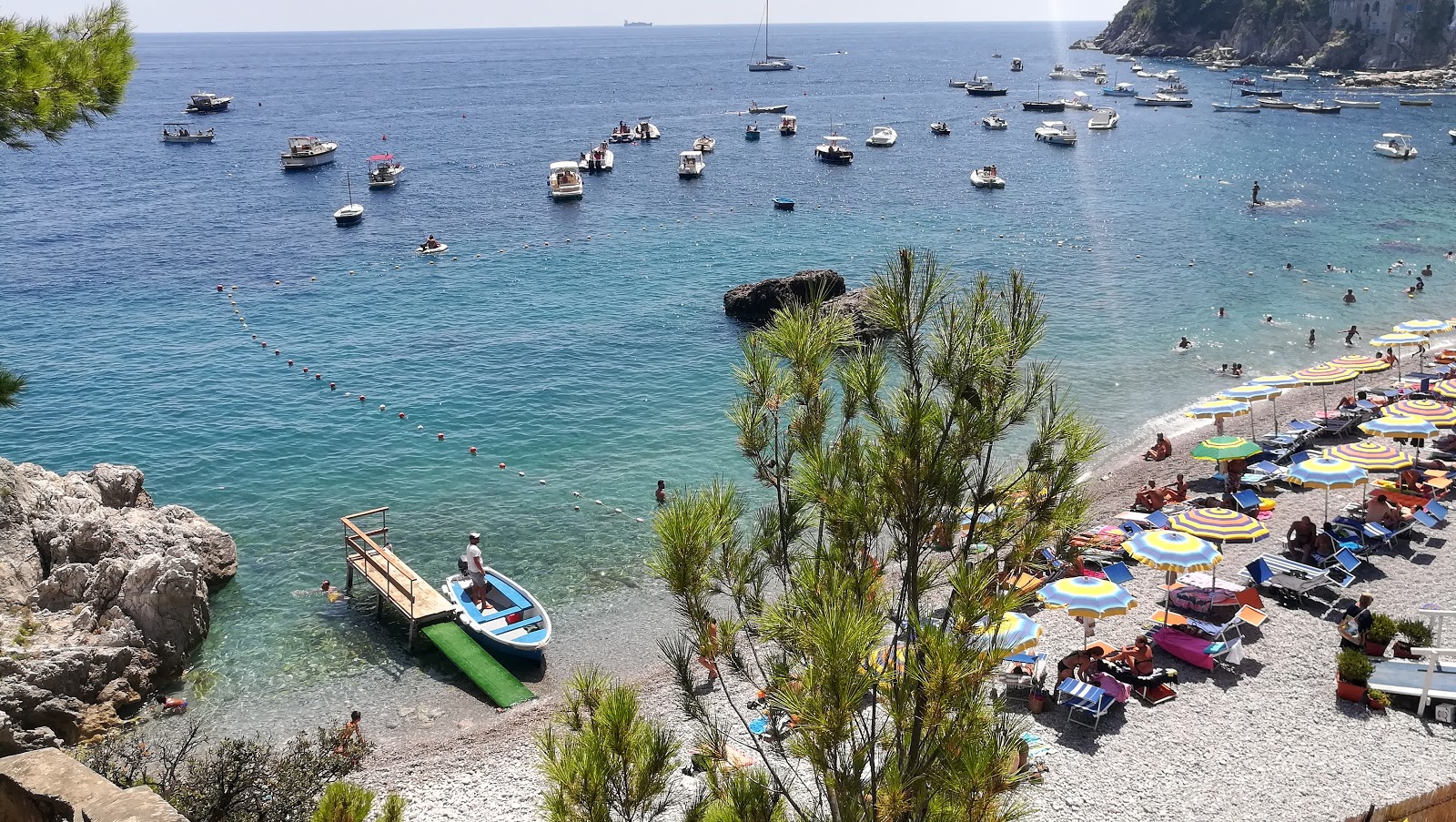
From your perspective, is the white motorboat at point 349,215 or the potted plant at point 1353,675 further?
the white motorboat at point 349,215

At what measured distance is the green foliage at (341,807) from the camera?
6945mm

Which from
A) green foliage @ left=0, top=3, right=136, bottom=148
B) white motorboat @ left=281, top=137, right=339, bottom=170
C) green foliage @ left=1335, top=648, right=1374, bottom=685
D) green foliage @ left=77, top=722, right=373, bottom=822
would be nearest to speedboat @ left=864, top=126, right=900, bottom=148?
white motorboat @ left=281, top=137, right=339, bottom=170

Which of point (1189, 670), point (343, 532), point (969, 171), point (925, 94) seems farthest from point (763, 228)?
point (925, 94)

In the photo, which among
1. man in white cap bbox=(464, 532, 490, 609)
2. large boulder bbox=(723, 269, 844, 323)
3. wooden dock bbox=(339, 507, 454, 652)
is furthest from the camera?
large boulder bbox=(723, 269, 844, 323)

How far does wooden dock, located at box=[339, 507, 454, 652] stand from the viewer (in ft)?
66.4

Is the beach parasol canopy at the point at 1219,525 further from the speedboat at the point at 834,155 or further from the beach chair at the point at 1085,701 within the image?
the speedboat at the point at 834,155

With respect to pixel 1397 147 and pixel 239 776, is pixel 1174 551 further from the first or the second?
pixel 1397 147

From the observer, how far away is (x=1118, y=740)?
15094 millimetres

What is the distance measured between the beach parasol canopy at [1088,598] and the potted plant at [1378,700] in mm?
3364

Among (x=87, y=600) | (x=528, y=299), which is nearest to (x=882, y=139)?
(x=528, y=299)

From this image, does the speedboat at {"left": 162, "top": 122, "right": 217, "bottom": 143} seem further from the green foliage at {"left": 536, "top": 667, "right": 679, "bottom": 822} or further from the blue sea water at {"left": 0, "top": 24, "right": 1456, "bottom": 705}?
the green foliage at {"left": 536, "top": 667, "right": 679, "bottom": 822}

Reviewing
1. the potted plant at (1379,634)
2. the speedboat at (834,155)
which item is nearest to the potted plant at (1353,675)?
the potted plant at (1379,634)

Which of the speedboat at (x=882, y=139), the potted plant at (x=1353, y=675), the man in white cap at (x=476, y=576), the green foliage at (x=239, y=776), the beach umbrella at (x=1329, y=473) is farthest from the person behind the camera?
the speedboat at (x=882, y=139)

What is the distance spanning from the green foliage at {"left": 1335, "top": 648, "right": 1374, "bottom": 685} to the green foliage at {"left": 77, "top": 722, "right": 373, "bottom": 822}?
555 inches
